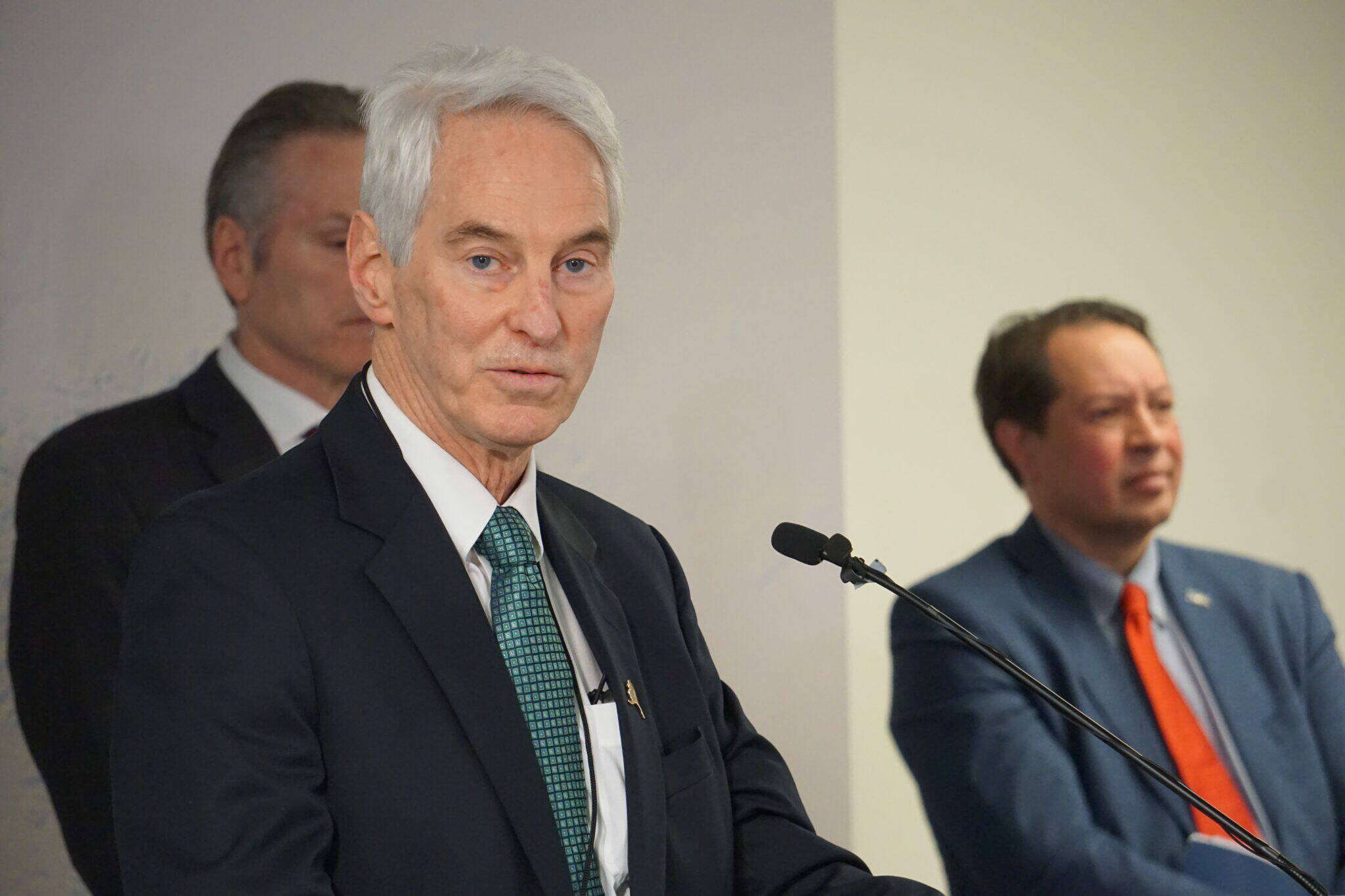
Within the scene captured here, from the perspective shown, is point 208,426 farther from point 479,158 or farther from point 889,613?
point 889,613

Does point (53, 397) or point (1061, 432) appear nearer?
point (53, 397)

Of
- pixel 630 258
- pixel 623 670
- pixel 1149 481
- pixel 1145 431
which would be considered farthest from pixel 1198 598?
pixel 623 670

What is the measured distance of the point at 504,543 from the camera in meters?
1.47

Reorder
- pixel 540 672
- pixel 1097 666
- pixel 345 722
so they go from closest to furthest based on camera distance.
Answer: pixel 345 722 < pixel 540 672 < pixel 1097 666

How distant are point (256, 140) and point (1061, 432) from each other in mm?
1750

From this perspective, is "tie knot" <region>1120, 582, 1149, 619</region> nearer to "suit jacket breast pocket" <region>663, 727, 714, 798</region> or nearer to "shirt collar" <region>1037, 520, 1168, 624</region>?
"shirt collar" <region>1037, 520, 1168, 624</region>

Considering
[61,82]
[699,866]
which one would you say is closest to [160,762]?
[699,866]

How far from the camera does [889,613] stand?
280 centimetres

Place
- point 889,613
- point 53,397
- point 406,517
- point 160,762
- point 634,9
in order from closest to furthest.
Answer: point 160,762
point 406,517
point 53,397
point 634,9
point 889,613

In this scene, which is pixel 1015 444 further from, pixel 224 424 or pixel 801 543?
pixel 224 424

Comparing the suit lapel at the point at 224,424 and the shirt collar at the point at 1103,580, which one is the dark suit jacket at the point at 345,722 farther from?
the shirt collar at the point at 1103,580

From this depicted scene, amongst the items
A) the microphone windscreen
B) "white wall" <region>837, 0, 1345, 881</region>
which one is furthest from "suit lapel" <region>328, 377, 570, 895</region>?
"white wall" <region>837, 0, 1345, 881</region>

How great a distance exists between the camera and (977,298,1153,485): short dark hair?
2.98m

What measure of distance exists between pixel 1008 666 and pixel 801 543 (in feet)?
0.86
